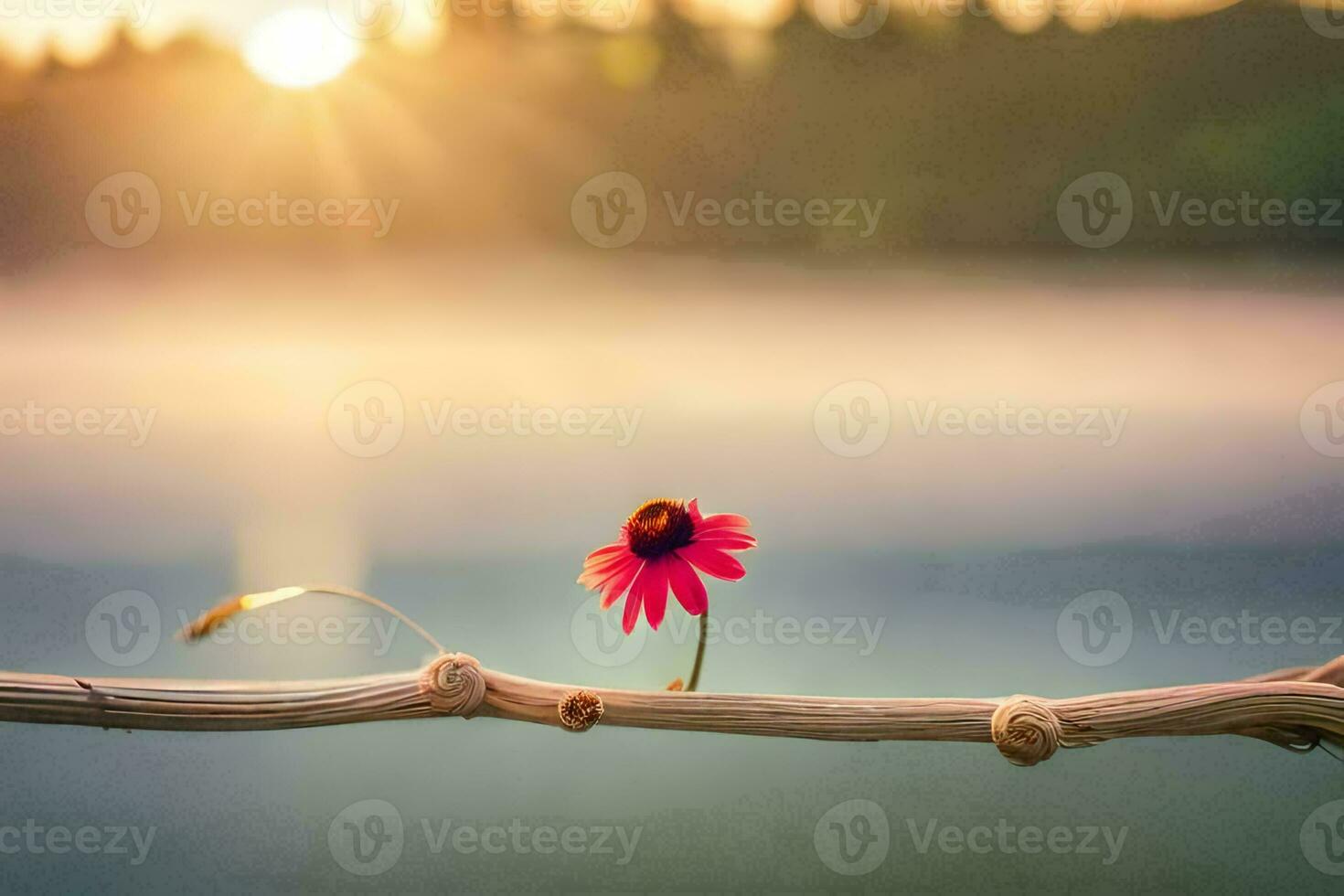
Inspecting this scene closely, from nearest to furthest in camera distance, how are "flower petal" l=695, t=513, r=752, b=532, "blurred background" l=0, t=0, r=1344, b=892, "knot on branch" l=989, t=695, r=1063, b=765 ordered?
1. "knot on branch" l=989, t=695, r=1063, b=765
2. "flower petal" l=695, t=513, r=752, b=532
3. "blurred background" l=0, t=0, r=1344, b=892

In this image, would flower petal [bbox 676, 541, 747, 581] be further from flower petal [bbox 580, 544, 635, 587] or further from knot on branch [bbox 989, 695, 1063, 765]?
knot on branch [bbox 989, 695, 1063, 765]

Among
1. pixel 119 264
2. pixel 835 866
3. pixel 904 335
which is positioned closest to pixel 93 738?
pixel 119 264

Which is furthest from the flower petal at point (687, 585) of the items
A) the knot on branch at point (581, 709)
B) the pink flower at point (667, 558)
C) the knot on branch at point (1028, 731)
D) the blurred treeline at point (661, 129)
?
the blurred treeline at point (661, 129)

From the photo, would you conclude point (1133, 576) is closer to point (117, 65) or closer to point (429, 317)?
point (429, 317)

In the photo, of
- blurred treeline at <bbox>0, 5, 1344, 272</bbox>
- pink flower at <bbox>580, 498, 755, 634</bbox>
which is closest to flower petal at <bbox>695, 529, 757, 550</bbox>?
pink flower at <bbox>580, 498, 755, 634</bbox>

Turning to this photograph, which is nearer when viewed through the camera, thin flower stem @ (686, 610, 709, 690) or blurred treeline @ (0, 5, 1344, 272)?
thin flower stem @ (686, 610, 709, 690)

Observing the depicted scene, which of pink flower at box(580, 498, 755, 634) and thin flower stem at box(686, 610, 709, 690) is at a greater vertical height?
pink flower at box(580, 498, 755, 634)

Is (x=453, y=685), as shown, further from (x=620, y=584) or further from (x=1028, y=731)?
(x=1028, y=731)
